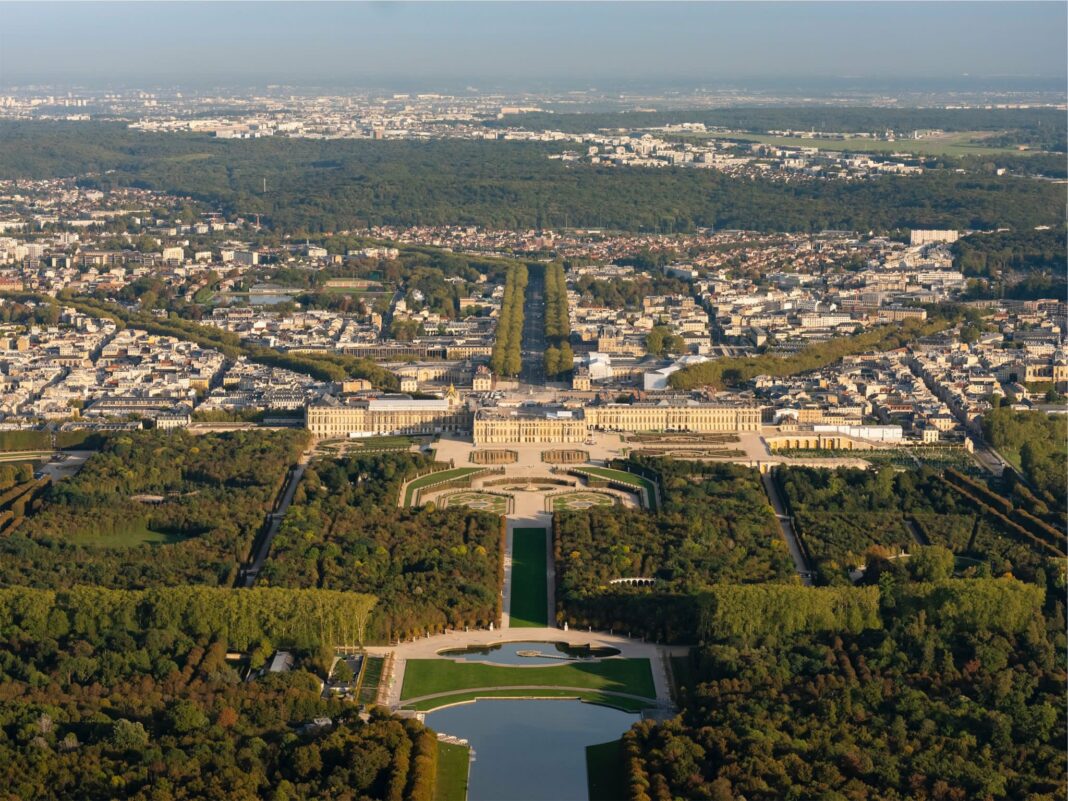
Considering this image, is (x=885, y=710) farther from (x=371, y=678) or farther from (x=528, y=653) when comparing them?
(x=371, y=678)

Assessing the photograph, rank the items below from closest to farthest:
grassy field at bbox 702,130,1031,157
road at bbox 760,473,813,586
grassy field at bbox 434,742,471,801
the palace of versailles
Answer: grassy field at bbox 434,742,471,801, road at bbox 760,473,813,586, the palace of versailles, grassy field at bbox 702,130,1031,157

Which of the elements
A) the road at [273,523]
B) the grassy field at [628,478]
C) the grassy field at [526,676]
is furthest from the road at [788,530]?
the road at [273,523]

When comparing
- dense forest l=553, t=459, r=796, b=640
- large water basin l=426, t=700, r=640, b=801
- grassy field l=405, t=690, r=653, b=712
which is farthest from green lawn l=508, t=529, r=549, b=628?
large water basin l=426, t=700, r=640, b=801

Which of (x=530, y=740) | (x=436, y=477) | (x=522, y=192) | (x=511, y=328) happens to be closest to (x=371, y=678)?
(x=530, y=740)

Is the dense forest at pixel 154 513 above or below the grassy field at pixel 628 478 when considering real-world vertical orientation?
above

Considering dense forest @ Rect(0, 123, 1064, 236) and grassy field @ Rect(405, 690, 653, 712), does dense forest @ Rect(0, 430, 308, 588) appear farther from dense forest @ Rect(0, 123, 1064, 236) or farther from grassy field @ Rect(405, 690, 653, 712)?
dense forest @ Rect(0, 123, 1064, 236)

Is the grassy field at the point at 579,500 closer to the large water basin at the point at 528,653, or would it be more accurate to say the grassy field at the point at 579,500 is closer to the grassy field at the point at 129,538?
the grassy field at the point at 129,538

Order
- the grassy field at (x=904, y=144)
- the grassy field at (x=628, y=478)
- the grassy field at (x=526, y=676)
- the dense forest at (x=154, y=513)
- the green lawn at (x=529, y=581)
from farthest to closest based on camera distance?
1. the grassy field at (x=904, y=144)
2. the grassy field at (x=628, y=478)
3. the dense forest at (x=154, y=513)
4. the green lawn at (x=529, y=581)
5. the grassy field at (x=526, y=676)
